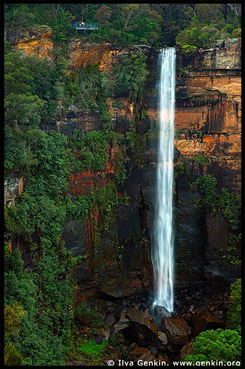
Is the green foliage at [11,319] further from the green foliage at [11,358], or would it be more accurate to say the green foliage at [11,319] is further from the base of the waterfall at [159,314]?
the base of the waterfall at [159,314]

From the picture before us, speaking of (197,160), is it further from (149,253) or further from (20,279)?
(20,279)

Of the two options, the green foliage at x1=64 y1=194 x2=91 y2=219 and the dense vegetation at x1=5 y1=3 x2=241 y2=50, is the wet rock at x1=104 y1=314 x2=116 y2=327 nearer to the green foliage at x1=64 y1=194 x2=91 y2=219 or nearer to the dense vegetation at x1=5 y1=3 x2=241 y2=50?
the green foliage at x1=64 y1=194 x2=91 y2=219

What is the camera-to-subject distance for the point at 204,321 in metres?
16.4

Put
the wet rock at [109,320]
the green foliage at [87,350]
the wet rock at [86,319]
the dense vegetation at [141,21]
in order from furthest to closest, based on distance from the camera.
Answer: the dense vegetation at [141,21], the wet rock at [109,320], the wet rock at [86,319], the green foliage at [87,350]

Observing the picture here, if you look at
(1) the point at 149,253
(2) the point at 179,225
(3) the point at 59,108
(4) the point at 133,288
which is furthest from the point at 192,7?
(4) the point at 133,288

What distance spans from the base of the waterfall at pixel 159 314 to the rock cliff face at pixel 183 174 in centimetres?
140

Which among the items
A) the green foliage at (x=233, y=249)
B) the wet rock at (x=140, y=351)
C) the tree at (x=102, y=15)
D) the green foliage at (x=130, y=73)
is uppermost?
the tree at (x=102, y=15)

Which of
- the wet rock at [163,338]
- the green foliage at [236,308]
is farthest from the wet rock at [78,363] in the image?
the green foliage at [236,308]

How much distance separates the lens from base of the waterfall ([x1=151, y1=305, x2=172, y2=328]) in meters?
17.8

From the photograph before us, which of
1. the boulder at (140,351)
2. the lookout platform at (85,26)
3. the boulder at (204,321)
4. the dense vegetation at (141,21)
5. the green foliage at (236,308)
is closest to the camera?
the green foliage at (236,308)

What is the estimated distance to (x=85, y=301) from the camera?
697 inches

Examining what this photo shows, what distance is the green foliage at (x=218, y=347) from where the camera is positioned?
11.9m

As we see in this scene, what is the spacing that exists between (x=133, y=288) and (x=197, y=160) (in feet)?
22.6

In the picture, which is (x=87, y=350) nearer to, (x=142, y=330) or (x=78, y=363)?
(x=78, y=363)
